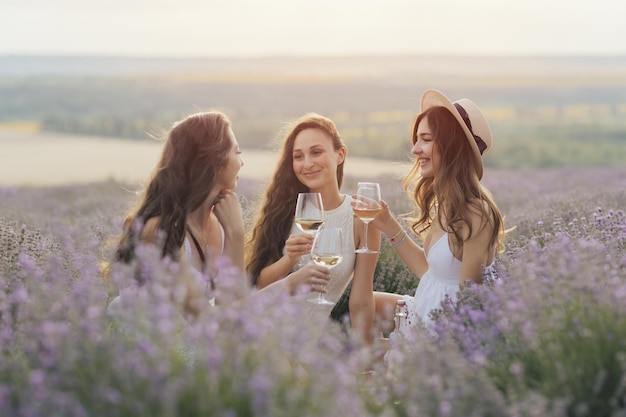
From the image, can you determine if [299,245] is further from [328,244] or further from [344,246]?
[344,246]

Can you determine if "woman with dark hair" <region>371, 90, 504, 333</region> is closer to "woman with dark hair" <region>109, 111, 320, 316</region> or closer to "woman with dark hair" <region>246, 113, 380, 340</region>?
"woman with dark hair" <region>246, 113, 380, 340</region>

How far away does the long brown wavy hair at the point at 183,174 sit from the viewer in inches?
146

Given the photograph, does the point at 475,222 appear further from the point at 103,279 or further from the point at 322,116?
the point at 103,279

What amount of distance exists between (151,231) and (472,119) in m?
1.75

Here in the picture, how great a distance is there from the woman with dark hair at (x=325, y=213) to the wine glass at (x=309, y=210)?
73 cm

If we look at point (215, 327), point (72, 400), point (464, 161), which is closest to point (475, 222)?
point (464, 161)

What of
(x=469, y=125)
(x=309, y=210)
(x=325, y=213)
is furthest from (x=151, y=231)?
(x=469, y=125)

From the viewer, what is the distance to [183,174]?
3.86 m

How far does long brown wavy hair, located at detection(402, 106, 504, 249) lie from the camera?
410 cm

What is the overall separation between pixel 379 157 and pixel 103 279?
24.9 metres

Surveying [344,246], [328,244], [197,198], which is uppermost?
[197,198]

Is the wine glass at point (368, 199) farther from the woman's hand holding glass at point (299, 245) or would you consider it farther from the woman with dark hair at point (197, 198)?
the woman with dark hair at point (197, 198)

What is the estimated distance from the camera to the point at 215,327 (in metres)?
2.29

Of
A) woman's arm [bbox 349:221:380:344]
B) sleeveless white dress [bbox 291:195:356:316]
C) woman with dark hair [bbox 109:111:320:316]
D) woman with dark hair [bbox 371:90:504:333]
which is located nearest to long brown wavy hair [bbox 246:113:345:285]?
sleeveless white dress [bbox 291:195:356:316]
